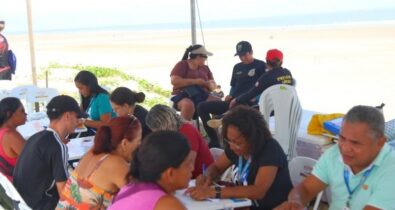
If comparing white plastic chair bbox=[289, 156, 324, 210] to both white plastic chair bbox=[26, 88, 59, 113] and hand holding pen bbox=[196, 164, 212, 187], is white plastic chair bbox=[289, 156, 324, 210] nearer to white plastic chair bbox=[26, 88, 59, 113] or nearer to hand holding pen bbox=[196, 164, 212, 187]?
hand holding pen bbox=[196, 164, 212, 187]

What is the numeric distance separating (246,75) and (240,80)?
11cm

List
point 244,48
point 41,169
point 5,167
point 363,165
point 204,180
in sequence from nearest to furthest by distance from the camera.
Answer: point 363,165 → point 41,169 → point 204,180 → point 5,167 → point 244,48

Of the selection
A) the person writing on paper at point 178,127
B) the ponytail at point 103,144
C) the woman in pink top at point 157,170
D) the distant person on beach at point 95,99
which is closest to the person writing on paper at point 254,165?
the person writing on paper at point 178,127

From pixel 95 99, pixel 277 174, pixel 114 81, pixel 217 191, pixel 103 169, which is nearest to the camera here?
pixel 103 169

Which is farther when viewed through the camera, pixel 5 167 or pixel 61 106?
pixel 5 167

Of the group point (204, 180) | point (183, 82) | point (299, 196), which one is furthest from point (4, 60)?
point (299, 196)

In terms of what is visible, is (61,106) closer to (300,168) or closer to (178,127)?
(178,127)

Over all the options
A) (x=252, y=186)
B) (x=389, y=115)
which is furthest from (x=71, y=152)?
(x=389, y=115)

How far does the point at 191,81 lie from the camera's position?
638 cm

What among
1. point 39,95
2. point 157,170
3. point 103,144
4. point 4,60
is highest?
point 157,170

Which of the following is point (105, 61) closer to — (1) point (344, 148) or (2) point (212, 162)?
(2) point (212, 162)

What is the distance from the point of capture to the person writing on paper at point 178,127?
3.22 m

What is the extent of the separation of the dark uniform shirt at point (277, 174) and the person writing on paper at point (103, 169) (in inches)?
26.9

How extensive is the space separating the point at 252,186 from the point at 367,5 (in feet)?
380
